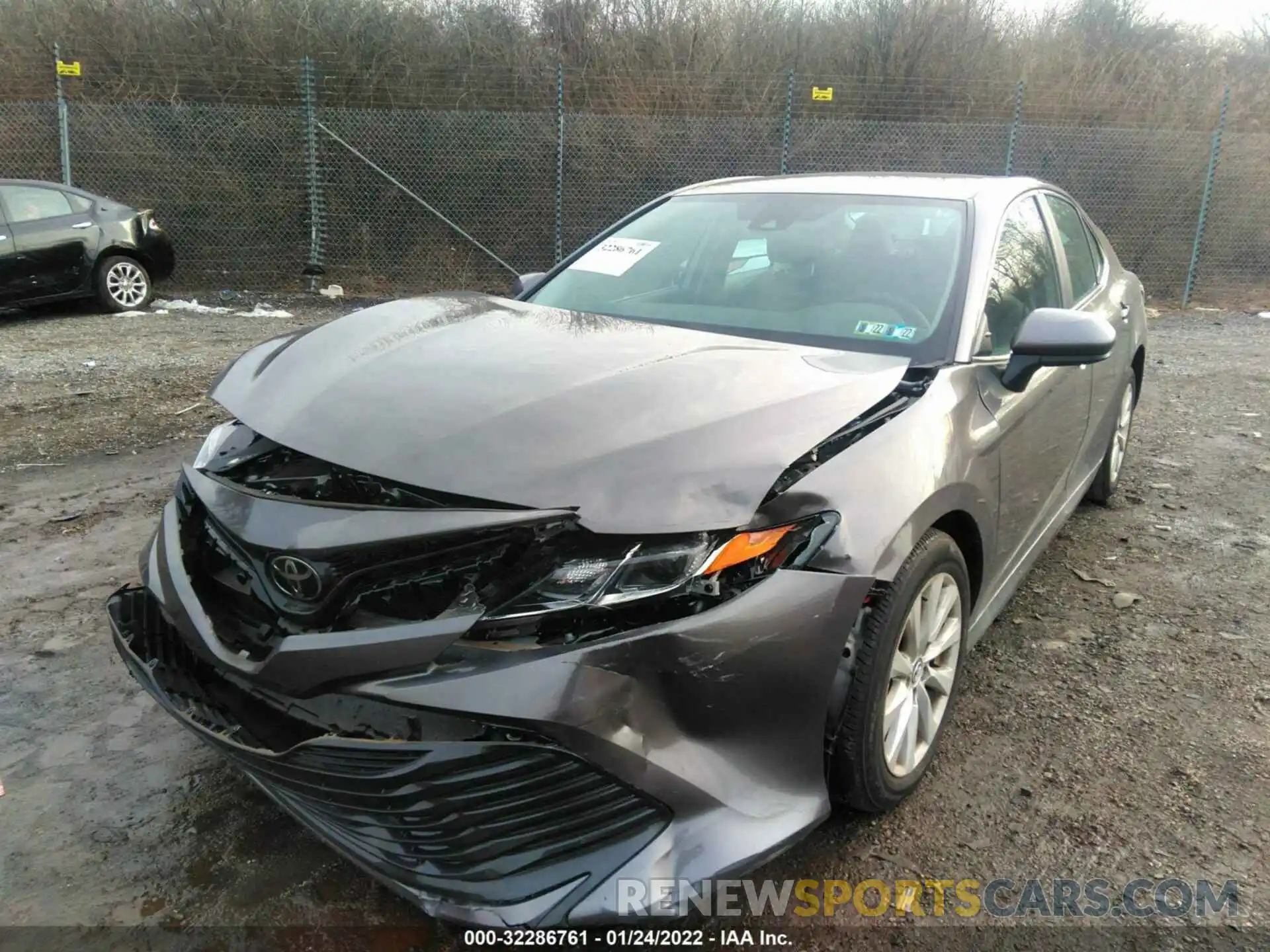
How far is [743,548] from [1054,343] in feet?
4.25

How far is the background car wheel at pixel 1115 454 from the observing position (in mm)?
4223

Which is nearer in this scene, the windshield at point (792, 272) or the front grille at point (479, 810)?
the front grille at point (479, 810)

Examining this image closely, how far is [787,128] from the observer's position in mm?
10859

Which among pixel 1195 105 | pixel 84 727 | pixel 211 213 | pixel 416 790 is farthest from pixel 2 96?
pixel 1195 105

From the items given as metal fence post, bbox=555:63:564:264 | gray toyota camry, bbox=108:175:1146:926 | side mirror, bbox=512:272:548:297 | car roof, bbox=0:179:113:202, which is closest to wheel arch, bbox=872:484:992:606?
gray toyota camry, bbox=108:175:1146:926

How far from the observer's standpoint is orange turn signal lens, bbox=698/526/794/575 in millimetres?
1657

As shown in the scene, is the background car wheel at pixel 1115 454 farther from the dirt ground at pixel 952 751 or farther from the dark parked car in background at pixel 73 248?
the dark parked car in background at pixel 73 248

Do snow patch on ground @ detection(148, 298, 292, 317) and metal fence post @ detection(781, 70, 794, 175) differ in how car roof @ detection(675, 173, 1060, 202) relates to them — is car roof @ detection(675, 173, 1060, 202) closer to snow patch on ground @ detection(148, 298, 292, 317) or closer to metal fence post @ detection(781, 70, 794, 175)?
snow patch on ground @ detection(148, 298, 292, 317)

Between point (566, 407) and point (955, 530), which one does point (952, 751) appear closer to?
point (955, 530)

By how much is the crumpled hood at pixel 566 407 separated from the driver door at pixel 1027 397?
1.34 ft

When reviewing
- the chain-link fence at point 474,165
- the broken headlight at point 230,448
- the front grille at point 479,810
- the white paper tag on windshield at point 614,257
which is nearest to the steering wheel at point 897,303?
the white paper tag on windshield at point 614,257

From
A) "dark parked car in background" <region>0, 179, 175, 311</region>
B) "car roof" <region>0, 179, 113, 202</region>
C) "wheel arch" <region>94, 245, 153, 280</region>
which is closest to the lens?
"dark parked car in background" <region>0, 179, 175, 311</region>

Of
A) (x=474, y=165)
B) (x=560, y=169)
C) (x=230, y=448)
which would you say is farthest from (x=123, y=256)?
(x=230, y=448)

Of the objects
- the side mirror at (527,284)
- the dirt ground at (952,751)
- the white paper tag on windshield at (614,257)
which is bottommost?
the dirt ground at (952,751)
